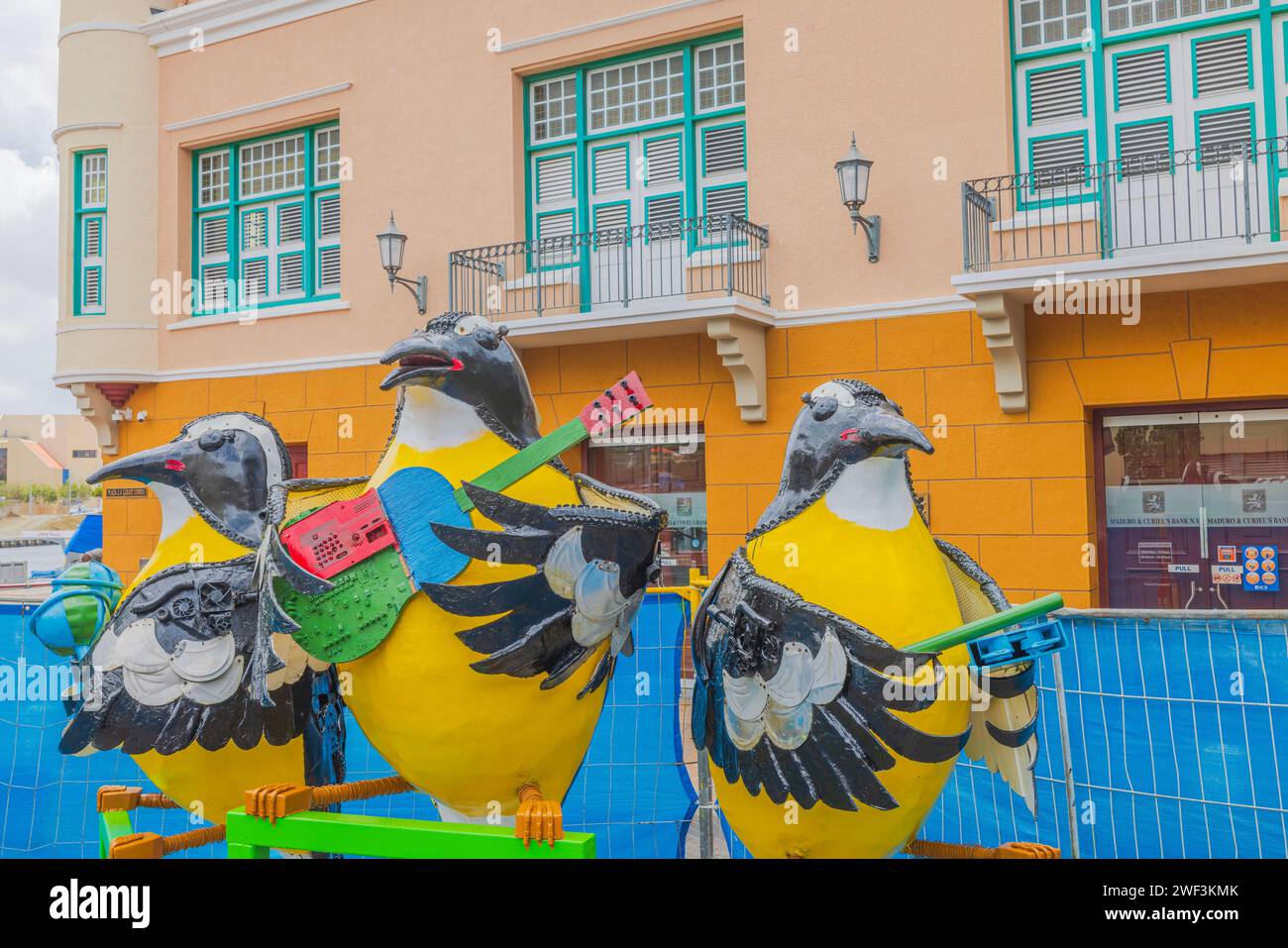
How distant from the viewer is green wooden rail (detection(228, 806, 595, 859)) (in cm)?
261

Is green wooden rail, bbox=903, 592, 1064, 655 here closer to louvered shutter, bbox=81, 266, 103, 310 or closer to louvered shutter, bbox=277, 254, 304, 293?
louvered shutter, bbox=277, 254, 304, 293

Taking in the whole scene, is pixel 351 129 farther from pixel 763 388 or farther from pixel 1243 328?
pixel 1243 328

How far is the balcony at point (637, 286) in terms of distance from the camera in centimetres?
945

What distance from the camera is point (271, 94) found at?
12359 millimetres

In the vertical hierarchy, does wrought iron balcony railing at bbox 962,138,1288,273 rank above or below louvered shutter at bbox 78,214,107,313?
below

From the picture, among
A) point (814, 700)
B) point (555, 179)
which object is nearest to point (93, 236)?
point (555, 179)

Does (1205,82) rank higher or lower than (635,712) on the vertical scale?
higher

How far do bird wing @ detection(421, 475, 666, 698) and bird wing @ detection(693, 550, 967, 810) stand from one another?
11.7 inches

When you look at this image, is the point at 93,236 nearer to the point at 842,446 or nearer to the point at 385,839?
the point at 385,839

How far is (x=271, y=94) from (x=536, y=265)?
14.0ft

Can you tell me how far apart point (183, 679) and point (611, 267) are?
797 cm

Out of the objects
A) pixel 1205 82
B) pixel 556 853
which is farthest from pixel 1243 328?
pixel 556 853

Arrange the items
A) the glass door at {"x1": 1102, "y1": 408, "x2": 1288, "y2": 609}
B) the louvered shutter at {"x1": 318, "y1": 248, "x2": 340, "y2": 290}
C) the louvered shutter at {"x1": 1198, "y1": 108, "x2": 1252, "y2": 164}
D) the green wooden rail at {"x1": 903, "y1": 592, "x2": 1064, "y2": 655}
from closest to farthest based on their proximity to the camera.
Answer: the green wooden rail at {"x1": 903, "y1": 592, "x2": 1064, "y2": 655}, the louvered shutter at {"x1": 1198, "y1": 108, "x2": 1252, "y2": 164}, the glass door at {"x1": 1102, "y1": 408, "x2": 1288, "y2": 609}, the louvered shutter at {"x1": 318, "y1": 248, "x2": 340, "y2": 290}

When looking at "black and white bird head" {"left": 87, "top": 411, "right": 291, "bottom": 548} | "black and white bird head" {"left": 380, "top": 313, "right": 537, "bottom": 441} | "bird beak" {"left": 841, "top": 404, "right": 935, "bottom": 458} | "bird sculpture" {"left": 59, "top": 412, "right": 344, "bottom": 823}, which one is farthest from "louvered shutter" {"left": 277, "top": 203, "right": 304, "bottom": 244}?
"bird beak" {"left": 841, "top": 404, "right": 935, "bottom": 458}
